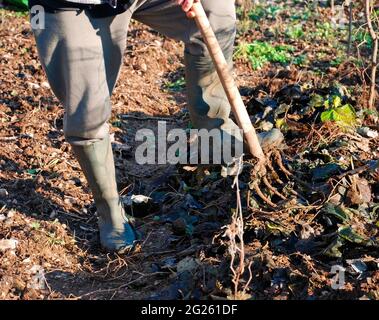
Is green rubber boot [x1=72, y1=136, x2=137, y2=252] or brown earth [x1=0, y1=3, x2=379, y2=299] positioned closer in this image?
brown earth [x1=0, y1=3, x2=379, y2=299]

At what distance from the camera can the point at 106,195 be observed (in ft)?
14.9

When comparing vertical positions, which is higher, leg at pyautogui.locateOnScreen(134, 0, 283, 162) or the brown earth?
leg at pyautogui.locateOnScreen(134, 0, 283, 162)

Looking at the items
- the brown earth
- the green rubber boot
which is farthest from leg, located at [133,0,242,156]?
the green rubber boot

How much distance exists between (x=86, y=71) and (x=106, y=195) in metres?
0.75

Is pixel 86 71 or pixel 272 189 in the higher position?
pixel 86 71

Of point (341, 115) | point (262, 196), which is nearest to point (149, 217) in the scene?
point (262, 196)

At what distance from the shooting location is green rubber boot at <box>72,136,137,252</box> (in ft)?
14.4

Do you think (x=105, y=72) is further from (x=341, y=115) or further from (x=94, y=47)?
(x=341, y=115)

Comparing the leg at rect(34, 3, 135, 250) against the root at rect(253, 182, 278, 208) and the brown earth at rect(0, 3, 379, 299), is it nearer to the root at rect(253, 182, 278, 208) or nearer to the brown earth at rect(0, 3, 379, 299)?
the brown earth at rect(0, 3, 379, 299)

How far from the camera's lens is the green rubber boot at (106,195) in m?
4.39

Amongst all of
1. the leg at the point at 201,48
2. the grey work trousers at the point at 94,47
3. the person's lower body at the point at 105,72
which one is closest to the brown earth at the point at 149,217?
the person's lower body at the point at 105,72
